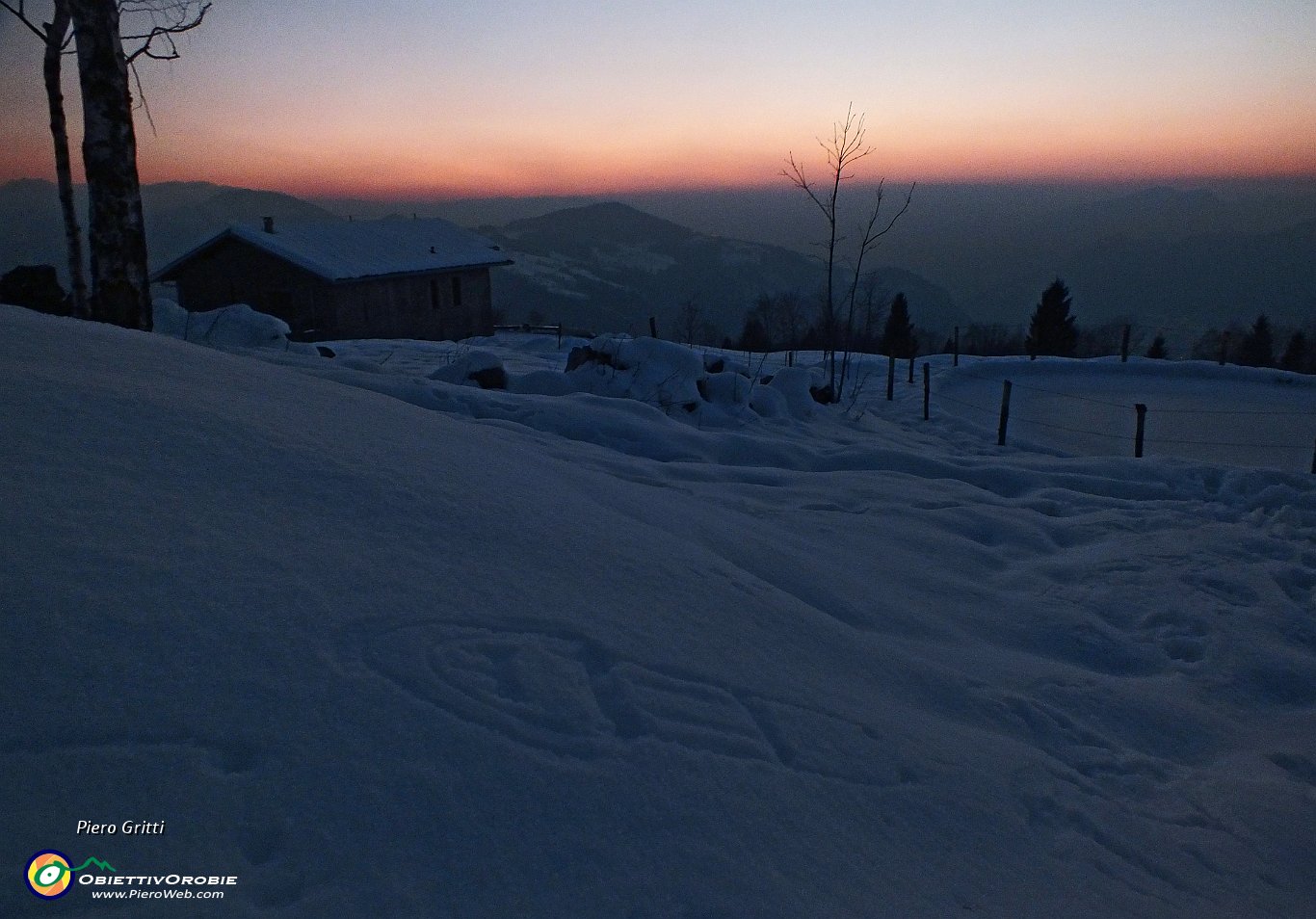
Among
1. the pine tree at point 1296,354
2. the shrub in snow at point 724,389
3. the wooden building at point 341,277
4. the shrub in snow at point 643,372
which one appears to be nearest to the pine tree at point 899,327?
the pine tree at point 1296,354

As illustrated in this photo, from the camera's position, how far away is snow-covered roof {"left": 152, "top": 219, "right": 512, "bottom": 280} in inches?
934

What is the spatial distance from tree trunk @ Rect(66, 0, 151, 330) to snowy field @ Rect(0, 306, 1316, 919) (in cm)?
301

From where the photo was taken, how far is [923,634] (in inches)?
137

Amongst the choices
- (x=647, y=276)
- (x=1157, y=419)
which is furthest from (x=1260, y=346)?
(x=647, y=276)

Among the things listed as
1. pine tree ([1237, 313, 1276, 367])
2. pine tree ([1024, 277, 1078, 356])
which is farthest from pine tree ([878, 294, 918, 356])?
pine tree ([1237, 313, 1276, 367])

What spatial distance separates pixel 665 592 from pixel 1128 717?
200 cm

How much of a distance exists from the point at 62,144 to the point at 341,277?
1200 cm

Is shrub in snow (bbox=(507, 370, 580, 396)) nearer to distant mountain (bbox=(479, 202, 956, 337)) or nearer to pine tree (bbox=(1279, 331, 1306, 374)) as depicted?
pine tree (bbox=(1279, 331, 1306, 374))

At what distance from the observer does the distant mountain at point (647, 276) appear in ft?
378

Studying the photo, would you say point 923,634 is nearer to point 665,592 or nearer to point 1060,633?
point 1060,633

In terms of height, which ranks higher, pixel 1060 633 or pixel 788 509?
pixel 788 509

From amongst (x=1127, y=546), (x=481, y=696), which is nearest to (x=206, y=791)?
(x=481, y=696)

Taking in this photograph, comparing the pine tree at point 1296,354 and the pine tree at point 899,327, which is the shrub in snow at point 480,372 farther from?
the pine tree at point 1296,354

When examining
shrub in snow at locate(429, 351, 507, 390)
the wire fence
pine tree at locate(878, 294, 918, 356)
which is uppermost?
pine tree at locate(878, 294, 918, 356)
